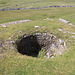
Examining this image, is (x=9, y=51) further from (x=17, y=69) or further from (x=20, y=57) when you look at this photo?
(x=17, y=69)

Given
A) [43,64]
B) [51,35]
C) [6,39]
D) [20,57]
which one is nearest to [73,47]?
[51,35]

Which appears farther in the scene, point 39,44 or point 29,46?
point 39,44

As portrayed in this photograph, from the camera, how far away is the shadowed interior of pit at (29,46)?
15352 mm

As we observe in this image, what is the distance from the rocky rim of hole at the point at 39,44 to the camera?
15.0 metres

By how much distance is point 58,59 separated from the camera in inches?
435

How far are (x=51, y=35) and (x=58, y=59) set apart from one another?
5.34 meters

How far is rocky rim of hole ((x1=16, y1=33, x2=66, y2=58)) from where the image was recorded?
1500cm

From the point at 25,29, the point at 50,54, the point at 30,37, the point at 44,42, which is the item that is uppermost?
the point at 25,29

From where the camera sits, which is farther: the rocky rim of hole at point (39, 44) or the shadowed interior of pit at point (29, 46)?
the shadowed interior of pit at point (29, 46)

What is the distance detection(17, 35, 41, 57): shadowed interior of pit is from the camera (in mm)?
15352

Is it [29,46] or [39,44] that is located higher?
[39,44]

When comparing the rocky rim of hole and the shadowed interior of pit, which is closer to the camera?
the rocky rim of hole

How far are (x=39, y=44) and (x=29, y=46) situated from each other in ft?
5.75

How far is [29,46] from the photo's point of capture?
16594 mm
